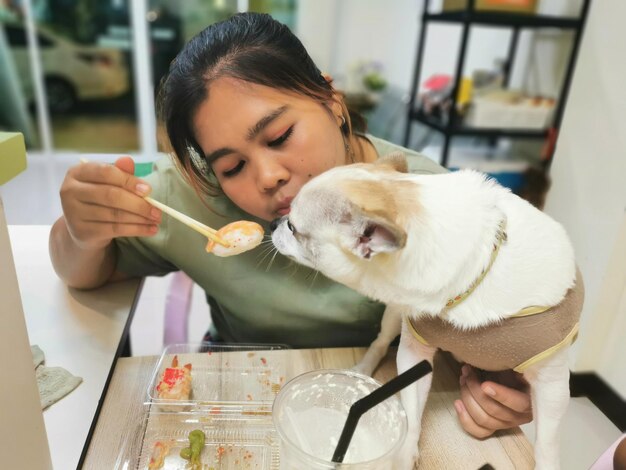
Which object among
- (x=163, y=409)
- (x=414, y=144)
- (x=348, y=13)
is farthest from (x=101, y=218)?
(x=348, y=13)

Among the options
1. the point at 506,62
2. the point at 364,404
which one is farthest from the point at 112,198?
the point at 506,62

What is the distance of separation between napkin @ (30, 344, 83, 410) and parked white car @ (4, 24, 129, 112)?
4415mm

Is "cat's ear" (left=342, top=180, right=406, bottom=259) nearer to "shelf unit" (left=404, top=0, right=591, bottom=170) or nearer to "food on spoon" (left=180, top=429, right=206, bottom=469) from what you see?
"food on spoon" (left=180, top=429, right=206, bottom=469)

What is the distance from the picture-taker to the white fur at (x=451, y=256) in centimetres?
71

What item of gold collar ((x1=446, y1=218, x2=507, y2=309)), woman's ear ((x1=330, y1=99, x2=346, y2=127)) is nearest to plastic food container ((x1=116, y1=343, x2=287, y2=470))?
gold collar ((x1=446, y1=218, x2=507, y2=309))

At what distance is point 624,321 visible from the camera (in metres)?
1.82

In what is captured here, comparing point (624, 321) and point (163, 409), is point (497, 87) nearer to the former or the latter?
point (624, 321)

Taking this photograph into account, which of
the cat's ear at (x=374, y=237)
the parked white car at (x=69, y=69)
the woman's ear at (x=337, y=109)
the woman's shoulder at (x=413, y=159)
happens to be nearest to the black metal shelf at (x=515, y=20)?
the woman's shoulder at (x=413, y=159)

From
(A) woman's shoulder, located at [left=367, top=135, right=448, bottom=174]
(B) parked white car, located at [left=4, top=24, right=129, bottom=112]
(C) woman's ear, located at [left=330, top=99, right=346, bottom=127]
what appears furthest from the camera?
(B) parked white car, located at [left=4, top=24, right=129, bottom=112]

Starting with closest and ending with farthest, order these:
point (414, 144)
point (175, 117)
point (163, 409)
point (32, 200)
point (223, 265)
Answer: point (163, 409)
point (175, 117)
point (223, 265)
point (32, 200)
point (414, 144)

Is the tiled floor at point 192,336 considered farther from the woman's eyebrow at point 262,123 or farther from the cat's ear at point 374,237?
the cat's ear at point 374,237

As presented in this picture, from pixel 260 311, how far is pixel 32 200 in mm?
887

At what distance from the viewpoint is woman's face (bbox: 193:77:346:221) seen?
866 millimetres

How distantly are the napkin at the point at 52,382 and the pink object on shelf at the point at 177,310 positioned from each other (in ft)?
1.80
